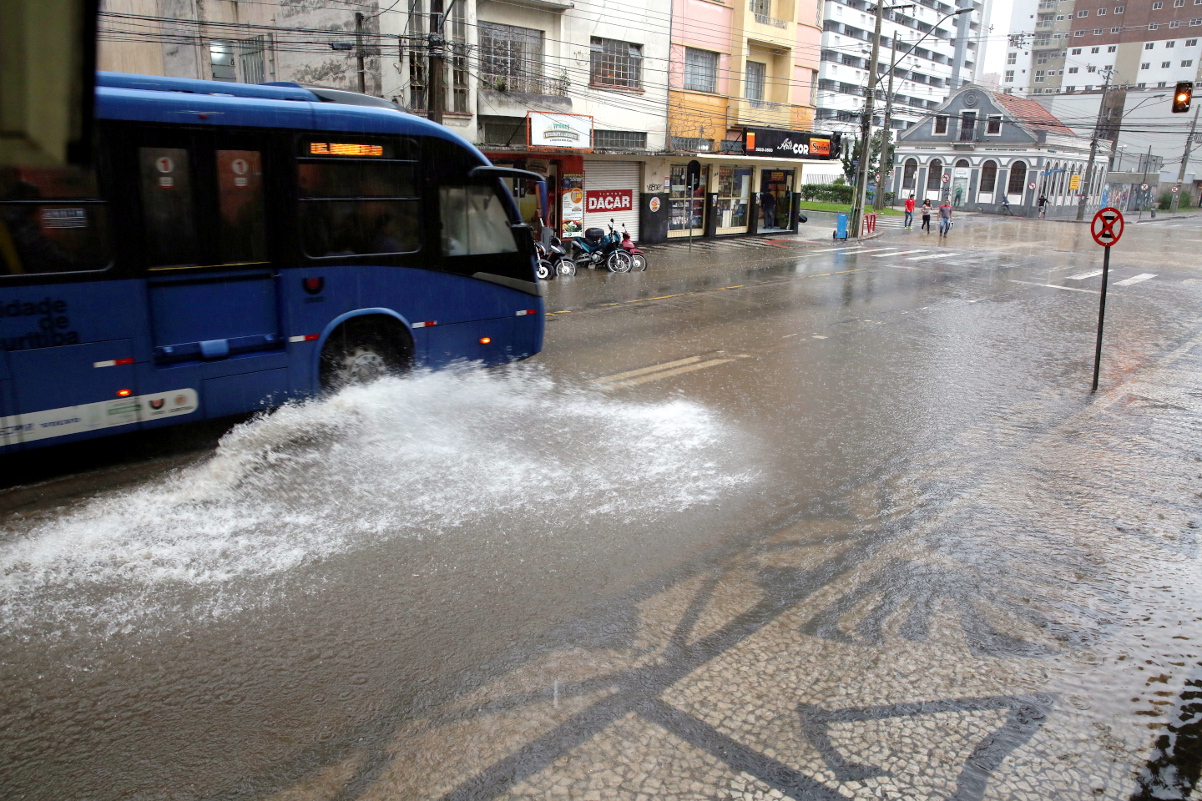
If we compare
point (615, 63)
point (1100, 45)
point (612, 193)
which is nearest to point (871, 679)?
point (612, 193)

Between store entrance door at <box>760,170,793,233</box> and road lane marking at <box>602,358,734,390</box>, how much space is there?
24.7 m

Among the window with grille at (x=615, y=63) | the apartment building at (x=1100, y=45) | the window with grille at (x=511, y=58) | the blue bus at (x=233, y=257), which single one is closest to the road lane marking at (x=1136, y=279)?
the window with grille at (x=615, y=63)

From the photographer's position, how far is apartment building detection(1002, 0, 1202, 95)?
274ft

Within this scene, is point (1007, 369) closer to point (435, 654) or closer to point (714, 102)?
point (435, 654)

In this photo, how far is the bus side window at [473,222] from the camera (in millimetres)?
8273

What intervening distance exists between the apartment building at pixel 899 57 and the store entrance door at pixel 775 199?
38715mm

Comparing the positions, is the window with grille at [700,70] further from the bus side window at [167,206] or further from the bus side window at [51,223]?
the bus side window at [51,223]

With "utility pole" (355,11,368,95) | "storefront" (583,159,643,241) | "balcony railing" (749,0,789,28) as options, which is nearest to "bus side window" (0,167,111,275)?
"utility pole" (355,11,368,95)

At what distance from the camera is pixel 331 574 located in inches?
193

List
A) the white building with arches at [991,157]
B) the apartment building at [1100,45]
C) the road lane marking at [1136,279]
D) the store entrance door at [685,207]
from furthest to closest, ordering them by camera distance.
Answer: the apartment building at [1100,45] < the white building with arches at [991,157] < the store entrance door at [685,207] < the road lane marking at [1136,279]

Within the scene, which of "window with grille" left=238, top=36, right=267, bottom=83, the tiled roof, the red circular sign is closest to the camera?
the red circular sign

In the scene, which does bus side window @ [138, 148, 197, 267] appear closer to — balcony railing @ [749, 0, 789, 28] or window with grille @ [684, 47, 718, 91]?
window with grille @ [684, 47, 718, 91]

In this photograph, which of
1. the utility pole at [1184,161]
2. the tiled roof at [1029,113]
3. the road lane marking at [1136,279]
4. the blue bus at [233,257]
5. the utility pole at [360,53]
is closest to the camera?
the blue bus at [233,257]

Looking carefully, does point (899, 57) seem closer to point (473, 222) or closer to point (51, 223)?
point (473, 222)
